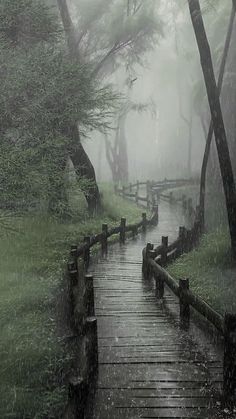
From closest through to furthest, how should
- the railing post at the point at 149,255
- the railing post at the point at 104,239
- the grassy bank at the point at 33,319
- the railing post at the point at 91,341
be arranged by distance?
the railing post at the point at 91,341 < the grassy bank at the point at 33,319 < the railing post at the point at 149,255 < the railing post at the point at 104,239

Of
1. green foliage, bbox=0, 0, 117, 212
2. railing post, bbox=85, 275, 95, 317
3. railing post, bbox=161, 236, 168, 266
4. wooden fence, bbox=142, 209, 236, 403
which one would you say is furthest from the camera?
railing post, bbox=161, 236, 168, 266

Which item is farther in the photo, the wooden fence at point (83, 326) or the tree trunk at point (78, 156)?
the tree trunk at point (78, 156)

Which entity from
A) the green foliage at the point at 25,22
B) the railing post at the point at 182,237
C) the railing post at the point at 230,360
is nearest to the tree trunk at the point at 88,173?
the railing post at the point at 182,237

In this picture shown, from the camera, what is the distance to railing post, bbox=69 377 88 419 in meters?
5.92

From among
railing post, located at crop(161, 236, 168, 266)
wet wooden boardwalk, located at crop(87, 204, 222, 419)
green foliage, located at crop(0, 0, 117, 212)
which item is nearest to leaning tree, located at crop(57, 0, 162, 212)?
railing post, located at crop(161, 236, 168, 266)

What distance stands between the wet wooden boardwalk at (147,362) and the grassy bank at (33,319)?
3.23 feet

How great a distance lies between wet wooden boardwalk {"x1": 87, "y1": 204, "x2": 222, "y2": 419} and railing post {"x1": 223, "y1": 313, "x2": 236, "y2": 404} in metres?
0.25

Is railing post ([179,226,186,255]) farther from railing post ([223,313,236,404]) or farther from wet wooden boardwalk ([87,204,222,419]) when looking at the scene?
railing post ([223,313,236,404])

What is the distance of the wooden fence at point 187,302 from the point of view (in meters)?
6.85

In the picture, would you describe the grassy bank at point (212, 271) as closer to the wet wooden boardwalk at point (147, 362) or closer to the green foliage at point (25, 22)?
the wet wooden boardwalk at point (147, 362)

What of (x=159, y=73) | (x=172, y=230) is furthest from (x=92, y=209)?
(x=159, y=73)

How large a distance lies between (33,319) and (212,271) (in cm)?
604

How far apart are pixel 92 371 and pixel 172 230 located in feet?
49.9

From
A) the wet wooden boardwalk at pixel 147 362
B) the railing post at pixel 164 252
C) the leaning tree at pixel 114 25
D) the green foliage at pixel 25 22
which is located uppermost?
the leaning tree at pixel 114 25
